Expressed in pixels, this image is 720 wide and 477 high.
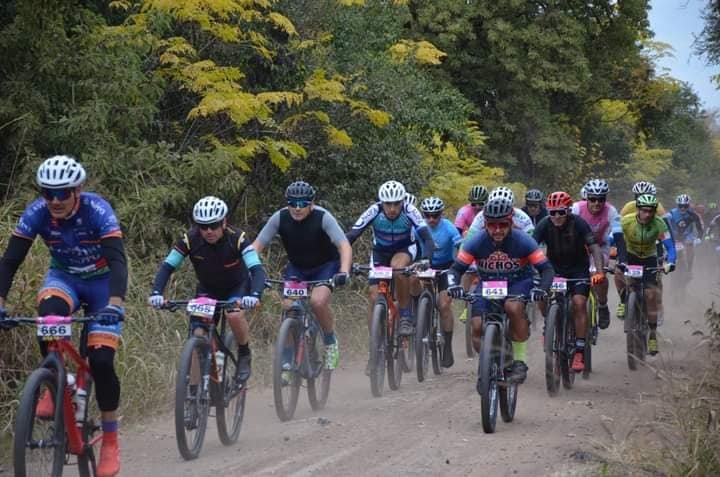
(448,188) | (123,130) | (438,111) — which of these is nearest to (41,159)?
(123,130)

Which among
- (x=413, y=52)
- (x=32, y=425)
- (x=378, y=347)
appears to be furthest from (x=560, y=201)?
(x=413, y=52)

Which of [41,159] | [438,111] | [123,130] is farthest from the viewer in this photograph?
[438,111]

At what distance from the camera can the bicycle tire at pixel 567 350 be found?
40.8 feet

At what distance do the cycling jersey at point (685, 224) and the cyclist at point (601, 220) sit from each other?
Answer: 1021 cm

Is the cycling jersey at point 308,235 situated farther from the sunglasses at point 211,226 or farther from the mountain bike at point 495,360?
the sunglasses at point 211,226

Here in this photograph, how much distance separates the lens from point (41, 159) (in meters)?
12.3

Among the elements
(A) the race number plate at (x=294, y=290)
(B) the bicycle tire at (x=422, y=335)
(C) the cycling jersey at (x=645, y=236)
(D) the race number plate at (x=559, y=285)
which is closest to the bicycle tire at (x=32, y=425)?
(A) the race number plate at (x=294, y=290)

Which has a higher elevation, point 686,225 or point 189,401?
point 686,225

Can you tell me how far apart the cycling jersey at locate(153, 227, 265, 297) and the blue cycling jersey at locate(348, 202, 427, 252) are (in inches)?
139

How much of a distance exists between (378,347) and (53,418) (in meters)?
5.61

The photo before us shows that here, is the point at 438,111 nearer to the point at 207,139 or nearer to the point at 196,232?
the point at 207,139

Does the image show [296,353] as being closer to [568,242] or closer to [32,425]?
[568,242]

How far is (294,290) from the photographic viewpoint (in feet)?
34.9

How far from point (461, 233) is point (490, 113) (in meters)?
16.0
